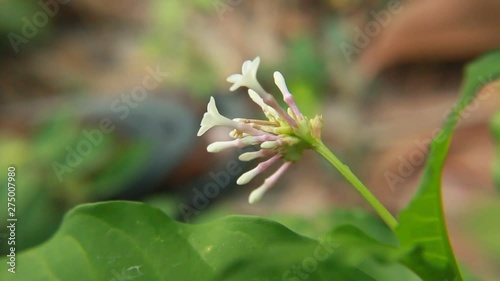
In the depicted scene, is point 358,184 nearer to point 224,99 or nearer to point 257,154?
point 257,154

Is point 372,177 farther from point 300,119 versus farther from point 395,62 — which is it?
point 300,119

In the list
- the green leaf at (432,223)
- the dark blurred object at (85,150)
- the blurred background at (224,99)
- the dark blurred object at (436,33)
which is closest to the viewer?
the green leaf at (432,223)

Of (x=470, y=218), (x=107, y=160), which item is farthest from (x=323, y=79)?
(x=470, y=218)

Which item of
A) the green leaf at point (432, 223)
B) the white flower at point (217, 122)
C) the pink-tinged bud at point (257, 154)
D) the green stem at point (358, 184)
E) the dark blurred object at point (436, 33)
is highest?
the white flower at point (217, 122)

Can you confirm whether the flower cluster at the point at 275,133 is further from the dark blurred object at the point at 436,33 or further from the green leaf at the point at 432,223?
the dark blurred object at the point at 436,33

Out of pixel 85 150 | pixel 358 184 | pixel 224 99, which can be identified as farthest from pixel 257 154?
pixel 224 99

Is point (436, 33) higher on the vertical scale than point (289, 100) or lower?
lower

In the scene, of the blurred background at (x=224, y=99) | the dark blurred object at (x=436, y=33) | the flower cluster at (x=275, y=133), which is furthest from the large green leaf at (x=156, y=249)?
the dark blurred object at (x=436, y=33)

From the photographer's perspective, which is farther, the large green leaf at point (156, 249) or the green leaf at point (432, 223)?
the large green leaf at point (156, 249)
